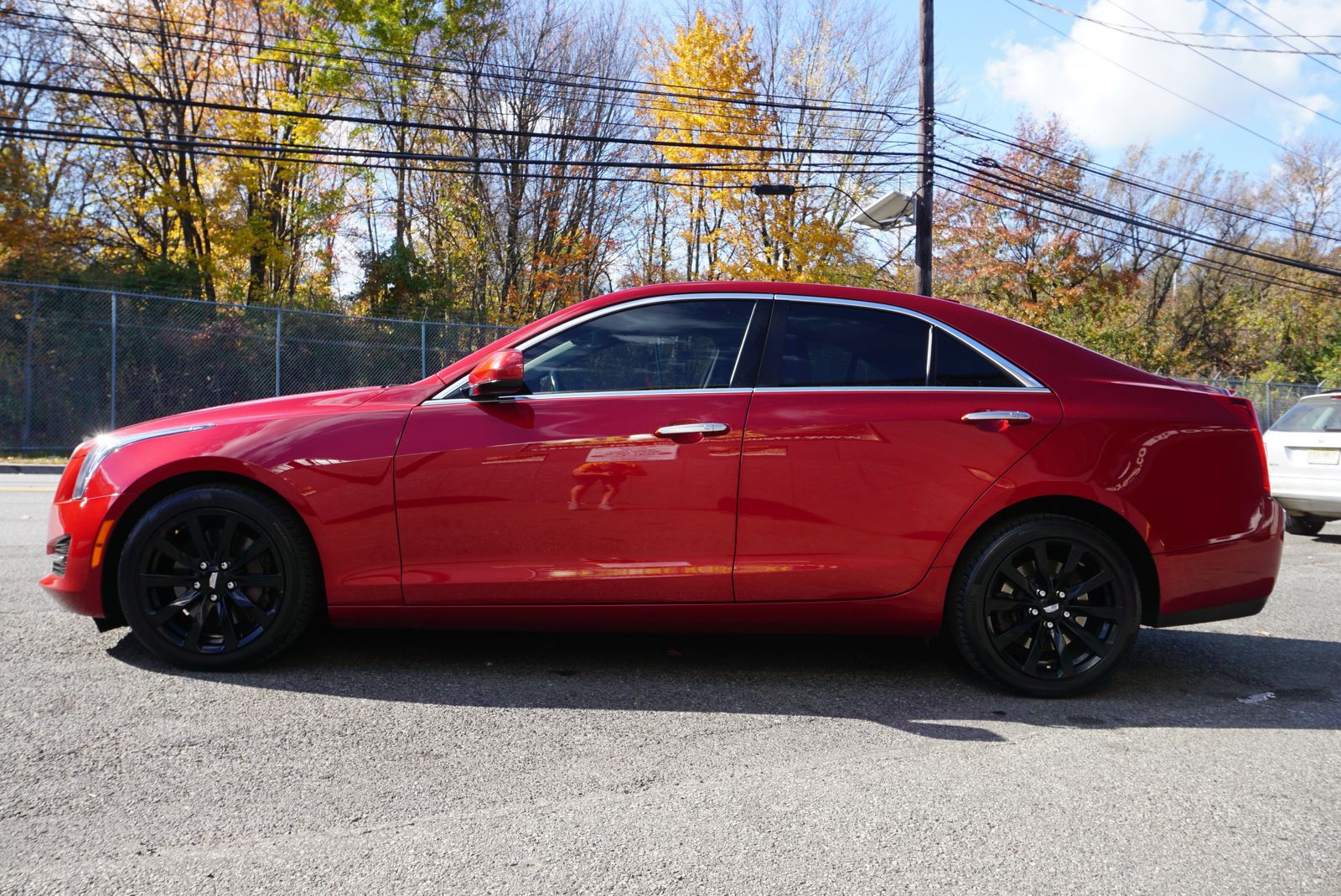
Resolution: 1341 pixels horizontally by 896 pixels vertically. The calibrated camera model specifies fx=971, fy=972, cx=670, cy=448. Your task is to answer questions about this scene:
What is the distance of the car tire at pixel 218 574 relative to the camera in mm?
3895

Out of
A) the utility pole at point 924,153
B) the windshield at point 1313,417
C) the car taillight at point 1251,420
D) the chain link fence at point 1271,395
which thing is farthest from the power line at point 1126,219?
the car taillight at point 1251,420

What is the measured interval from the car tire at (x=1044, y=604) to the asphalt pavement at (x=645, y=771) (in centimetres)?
15

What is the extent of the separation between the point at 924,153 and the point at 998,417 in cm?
1434

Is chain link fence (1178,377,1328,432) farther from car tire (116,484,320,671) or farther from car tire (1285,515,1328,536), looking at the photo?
car tire (116,484,320,671)

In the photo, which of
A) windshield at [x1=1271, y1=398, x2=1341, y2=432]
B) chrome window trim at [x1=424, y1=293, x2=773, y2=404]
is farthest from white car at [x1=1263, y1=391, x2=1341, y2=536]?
chrome window trim at [x1=424, y1=293, x2=773, y2=404]

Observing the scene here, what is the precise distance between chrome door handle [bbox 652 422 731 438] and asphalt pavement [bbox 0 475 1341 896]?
1051mm

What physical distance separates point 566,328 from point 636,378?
0.37m

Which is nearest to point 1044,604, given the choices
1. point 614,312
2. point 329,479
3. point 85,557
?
point 614,312

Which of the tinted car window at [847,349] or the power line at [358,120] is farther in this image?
the power line at [358,120]

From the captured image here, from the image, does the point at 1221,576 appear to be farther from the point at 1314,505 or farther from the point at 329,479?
the point at 1314,505

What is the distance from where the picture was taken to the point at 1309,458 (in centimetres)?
927

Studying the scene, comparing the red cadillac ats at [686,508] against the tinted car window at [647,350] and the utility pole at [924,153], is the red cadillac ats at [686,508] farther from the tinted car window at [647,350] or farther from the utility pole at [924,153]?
the utility pole at [924,153]

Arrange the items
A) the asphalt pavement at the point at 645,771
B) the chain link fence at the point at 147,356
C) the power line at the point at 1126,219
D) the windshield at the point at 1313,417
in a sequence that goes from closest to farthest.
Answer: the asphalt pavement at the point at 645,771 < the windshield at the point at 1313,417 < the chain link fence at the point at 147,356 < the power line at the point at 1126,219

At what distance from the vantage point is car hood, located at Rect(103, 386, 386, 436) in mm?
4004
